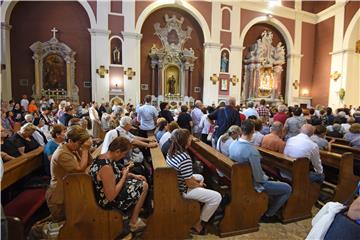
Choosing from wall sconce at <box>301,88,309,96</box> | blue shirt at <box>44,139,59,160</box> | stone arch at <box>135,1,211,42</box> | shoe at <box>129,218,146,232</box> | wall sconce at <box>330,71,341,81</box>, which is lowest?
shoe at <box>129,218,146,232</box>

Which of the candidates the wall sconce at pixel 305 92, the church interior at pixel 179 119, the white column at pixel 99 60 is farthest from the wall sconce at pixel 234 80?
the white column at pixel 99 60

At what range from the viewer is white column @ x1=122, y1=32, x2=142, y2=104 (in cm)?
1212

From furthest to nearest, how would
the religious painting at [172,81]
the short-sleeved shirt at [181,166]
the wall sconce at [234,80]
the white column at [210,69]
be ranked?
the wall sconce at [234,80]
the white column at [210,69]
the religious painting at [172,81]
the short-sleeved shirt at [181,166]

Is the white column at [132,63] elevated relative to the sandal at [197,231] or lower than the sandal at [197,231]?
elevated

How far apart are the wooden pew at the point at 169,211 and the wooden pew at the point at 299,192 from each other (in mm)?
1277

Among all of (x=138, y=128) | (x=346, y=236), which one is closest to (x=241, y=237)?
(x=346, y=236)

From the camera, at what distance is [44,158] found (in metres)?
3.41

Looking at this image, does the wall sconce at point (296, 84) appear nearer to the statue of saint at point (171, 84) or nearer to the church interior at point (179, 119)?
the church interior at point (179, 119)

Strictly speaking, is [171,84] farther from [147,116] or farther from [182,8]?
[147,116]

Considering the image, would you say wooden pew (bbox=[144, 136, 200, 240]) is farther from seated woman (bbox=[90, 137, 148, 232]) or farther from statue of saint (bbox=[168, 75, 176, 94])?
statue of saint (bbox=[168, 75, 176, 94])

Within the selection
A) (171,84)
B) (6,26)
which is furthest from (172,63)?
(6,26)

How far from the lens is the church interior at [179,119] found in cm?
246

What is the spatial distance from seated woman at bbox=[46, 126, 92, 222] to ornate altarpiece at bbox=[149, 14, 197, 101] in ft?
34.1

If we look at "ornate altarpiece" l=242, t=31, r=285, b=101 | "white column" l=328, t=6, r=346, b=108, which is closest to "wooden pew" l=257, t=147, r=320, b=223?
"ornate altarpiece" l=242, t=31, r=285, b=101
